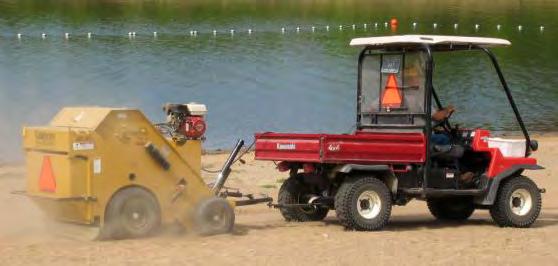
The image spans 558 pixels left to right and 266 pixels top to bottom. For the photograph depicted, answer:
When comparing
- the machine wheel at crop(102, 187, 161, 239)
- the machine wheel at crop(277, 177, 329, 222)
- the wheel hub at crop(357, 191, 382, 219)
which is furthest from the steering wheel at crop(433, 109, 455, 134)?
the machine wheel at crop(102, 187, 161, 239)

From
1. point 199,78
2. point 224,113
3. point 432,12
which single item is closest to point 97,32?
point 199,78

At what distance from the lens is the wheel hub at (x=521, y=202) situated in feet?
43.9

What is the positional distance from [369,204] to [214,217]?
2.03m

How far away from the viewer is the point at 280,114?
104 ft

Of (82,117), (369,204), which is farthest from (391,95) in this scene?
(82,117)

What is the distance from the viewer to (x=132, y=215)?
11117 mm

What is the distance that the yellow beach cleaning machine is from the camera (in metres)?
10.8

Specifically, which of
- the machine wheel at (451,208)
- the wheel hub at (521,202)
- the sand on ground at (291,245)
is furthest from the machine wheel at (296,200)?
the wheel hub at (521,202)

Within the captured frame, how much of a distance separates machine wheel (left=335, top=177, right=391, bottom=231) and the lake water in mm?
11203

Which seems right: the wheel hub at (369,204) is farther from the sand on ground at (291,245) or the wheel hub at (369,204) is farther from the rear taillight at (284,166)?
the rear taillight at (284,166)

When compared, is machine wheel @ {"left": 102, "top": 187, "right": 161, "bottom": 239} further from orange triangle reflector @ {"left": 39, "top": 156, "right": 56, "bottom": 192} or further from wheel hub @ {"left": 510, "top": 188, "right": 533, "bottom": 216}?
wheel hub @ {"left": 510, "top": 188, "right": 533, "bottom": 216}

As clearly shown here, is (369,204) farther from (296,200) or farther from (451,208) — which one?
(451,208)

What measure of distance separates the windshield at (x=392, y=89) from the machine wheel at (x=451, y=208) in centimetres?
154

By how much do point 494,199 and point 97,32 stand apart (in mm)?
46403
